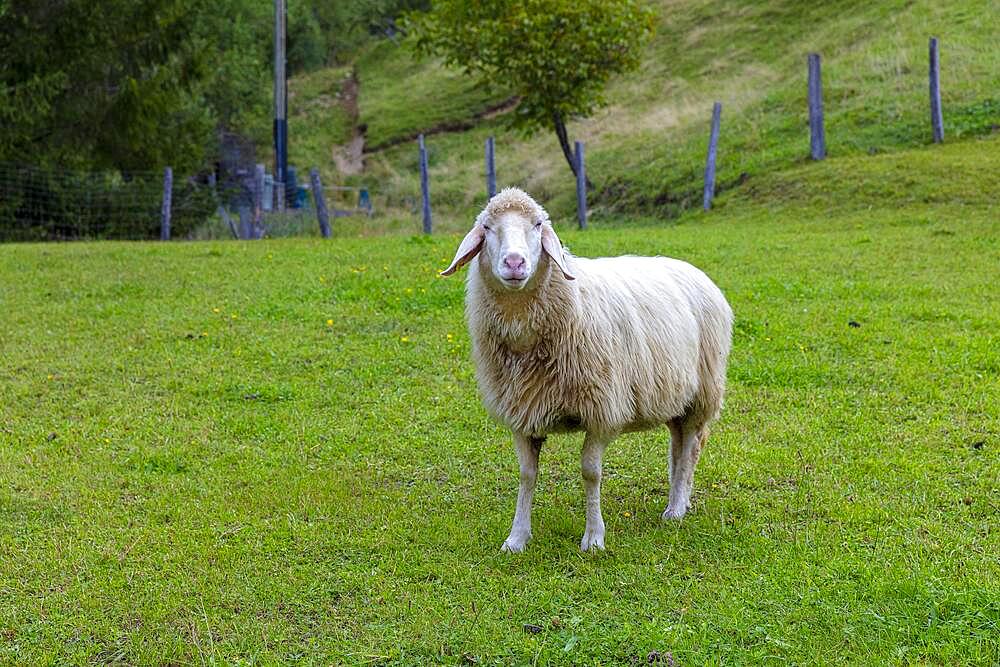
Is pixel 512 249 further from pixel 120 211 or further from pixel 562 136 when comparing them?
pixel 562 136

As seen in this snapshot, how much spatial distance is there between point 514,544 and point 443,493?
3.31ft

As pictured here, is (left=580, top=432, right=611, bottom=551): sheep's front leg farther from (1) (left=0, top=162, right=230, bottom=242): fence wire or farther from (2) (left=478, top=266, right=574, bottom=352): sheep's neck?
(1) (left=0, top=162, right=230, bottom=242): fence wire

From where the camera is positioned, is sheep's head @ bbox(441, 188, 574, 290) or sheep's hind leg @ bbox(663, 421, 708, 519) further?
sheep's hind leg @ bbox(663, 421, 708, 519)

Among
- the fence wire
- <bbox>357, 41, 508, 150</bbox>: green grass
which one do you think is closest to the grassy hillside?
<bbox>357, 41, 508, 150</bbox>: green grass

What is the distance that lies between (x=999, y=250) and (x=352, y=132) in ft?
116

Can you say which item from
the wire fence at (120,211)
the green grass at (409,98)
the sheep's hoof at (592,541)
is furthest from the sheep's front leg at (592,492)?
the green grass at (409,98)

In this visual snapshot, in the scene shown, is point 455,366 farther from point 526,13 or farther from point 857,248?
point 526,13

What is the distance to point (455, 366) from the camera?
9117 mm

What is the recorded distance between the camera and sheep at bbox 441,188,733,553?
5363 mm

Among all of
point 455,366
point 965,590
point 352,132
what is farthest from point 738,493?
point 352,132

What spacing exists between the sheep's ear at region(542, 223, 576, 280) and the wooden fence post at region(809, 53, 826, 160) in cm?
1659

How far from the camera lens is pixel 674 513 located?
5.88 metres

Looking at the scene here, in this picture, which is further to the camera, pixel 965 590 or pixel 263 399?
pixel 263 399

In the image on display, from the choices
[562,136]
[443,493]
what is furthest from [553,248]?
[562,136]
